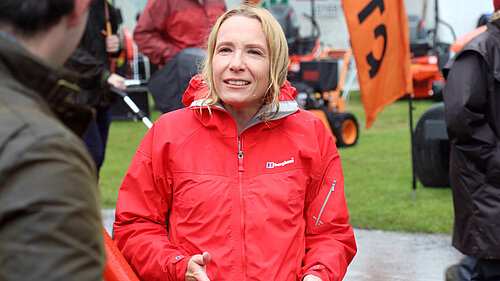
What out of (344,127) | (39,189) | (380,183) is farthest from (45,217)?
(344,127)

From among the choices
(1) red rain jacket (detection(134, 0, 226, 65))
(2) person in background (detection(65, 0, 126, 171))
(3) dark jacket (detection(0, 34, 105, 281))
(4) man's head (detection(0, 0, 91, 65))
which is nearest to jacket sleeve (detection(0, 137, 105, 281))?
(3) dark jacket (detection(0, 34, 105, 281))

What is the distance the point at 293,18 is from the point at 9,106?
14.5 metres

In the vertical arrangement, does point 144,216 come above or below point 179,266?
above

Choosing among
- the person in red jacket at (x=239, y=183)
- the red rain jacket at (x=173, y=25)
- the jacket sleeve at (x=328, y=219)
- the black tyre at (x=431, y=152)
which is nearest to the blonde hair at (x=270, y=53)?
the person in red jacket at (x=239, y=183)

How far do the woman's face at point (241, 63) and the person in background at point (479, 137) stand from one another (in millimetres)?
1632

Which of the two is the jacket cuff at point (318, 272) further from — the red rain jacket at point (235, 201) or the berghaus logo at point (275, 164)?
the berghaus logo at point (275, 164)

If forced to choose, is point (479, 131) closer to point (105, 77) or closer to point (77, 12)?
point (105, 77)

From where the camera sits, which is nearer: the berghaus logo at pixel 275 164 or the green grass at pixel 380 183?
the berghaus logo at pixel 275 164

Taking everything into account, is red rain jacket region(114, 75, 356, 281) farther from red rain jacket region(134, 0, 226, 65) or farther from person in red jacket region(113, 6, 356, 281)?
red rain jacket region(134, 0, 226, 65)

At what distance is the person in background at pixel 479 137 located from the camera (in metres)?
3.88

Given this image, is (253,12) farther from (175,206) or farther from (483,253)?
(483,253)

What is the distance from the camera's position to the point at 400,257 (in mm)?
5293

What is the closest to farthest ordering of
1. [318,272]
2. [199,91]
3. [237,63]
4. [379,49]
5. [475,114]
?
[318,272] < [237,63] < [199,91] < [475,114] < [379,49]

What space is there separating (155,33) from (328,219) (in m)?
3.43
